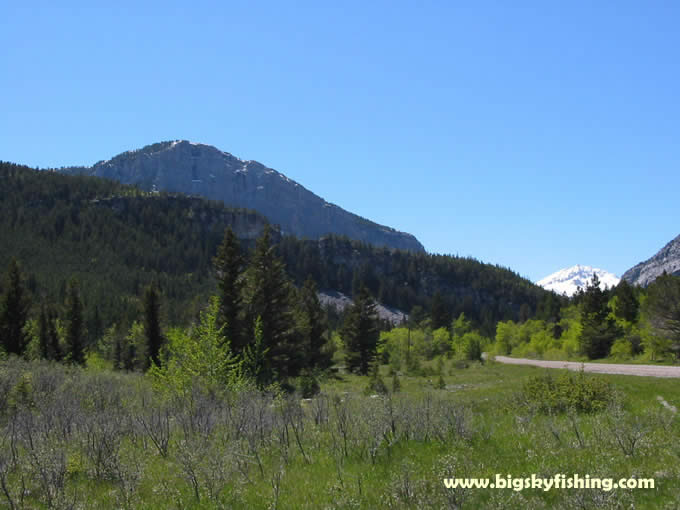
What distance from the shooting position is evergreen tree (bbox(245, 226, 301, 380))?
34219 mm

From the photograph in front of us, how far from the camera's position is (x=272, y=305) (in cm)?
3481

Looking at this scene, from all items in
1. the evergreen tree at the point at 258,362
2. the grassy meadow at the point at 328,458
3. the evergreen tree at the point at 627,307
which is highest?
the evergreen tree at the point at 627,307

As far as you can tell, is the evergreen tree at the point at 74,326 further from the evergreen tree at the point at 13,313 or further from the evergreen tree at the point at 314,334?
the evergreen tree at the point at 314,334

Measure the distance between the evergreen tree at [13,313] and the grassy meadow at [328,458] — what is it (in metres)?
38.4

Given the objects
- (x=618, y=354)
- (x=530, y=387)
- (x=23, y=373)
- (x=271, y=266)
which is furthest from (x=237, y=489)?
(x=618, y=354)

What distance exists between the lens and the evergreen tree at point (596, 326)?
46781mm

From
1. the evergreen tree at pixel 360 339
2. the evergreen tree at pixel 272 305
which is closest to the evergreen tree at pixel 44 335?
the evergreen tree at pixel 360 339

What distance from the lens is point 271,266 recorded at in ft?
116

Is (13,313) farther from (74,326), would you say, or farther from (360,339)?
(360,339)

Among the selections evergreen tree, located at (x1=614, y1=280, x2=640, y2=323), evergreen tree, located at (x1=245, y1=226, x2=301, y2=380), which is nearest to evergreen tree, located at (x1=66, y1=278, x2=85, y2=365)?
evergreen tree, located at (x1=245, y1=226, x2=301, y2=380)

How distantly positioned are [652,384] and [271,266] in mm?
25144

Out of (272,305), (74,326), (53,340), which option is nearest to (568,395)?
(272,305)

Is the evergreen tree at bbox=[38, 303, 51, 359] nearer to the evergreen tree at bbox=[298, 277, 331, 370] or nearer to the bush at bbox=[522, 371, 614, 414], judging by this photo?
the evergreen tree at bbox=[298, 277, 331, 370]

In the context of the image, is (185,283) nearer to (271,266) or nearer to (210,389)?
(271,266)
